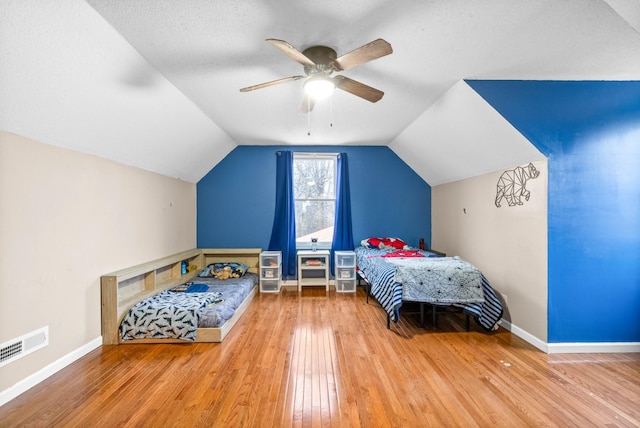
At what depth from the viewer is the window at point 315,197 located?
17.2 ft

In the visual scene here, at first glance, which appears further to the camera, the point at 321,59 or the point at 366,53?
the point at 321,59

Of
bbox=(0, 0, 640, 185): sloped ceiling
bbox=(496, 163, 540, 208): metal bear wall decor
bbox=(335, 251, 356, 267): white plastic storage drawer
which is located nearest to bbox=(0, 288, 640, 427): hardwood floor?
bbox=(496, 163, 540, 208): metal bear wall decor

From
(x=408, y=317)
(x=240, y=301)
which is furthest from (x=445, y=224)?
(x=240, y=301)

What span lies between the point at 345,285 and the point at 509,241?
8.02ft

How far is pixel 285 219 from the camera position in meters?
4.95

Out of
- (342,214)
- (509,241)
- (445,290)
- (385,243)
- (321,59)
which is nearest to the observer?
(321,59)

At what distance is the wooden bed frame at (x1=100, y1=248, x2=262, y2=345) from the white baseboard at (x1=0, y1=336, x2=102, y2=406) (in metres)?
0.18

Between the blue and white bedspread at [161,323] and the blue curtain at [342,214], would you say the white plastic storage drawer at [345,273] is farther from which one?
the blue and white bedspread at [161,323]

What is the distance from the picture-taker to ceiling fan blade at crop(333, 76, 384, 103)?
2184 millimetres

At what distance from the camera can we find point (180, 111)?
10.1 feet

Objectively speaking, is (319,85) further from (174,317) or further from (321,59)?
(174,317)

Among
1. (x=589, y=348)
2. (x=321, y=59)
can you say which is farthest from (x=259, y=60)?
(x=589, y=348)

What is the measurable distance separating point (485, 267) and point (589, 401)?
5.70ft

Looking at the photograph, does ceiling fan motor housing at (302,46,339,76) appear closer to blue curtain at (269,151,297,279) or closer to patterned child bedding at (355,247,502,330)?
patterned child bedding at (355,247,502,330)
